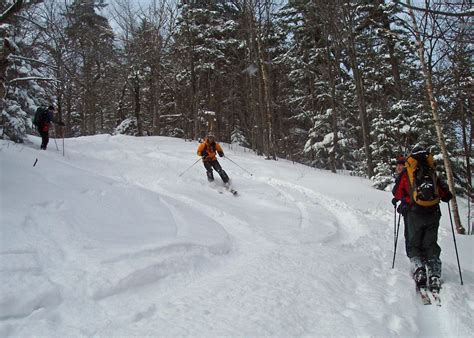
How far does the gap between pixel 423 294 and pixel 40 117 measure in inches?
489

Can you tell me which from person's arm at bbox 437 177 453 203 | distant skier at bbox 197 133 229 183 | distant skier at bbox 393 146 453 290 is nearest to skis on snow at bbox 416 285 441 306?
distant skier at bbox 393 146 453 290

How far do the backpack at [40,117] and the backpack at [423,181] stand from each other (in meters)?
11.6

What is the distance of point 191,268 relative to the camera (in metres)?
4.89

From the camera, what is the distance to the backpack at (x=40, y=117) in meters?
12.3

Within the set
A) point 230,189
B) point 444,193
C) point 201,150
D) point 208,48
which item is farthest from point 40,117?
point 208,48

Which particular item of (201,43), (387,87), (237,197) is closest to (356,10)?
(387,87)

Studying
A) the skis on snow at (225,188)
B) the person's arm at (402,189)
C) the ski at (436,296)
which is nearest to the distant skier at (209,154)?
the skis on snow at (225,188)

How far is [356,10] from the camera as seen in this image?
16.9 metres

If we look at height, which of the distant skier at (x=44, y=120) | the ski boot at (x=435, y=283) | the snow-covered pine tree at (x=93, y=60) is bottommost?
the ski boot at (x=435, y=283)

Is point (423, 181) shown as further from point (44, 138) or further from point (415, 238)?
point (44, 138)

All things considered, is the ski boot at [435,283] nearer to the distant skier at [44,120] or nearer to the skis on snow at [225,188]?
the skis on snow at [225,188]

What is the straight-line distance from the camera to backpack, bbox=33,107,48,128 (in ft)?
40.4

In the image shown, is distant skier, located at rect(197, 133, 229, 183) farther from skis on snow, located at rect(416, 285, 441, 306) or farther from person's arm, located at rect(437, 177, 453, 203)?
skis on snow, located at rect(416, 285, 441, 306)

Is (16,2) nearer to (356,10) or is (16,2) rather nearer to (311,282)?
(311,282)
